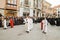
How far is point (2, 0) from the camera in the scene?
34.8 meters

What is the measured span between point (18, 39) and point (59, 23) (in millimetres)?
17828

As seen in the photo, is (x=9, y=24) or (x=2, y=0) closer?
(x=9, y=24)

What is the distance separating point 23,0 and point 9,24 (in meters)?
16.6

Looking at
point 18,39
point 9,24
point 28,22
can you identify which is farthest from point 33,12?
point 18,39

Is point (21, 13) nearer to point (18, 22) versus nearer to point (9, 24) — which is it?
point (18, 22)

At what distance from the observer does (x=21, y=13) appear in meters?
40.4

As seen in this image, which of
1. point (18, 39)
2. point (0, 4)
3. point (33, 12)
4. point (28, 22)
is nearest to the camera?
point (18, 39)

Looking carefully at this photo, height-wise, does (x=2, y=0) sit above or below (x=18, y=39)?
above

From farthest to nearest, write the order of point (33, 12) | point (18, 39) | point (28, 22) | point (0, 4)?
point (33, 12), point (0, 4), point (28, 22), point (18, 39)

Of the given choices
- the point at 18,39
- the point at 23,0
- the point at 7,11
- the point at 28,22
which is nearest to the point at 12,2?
the point at 7,11

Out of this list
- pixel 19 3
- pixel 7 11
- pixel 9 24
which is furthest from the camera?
pixel 19 3

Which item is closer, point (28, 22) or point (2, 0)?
point (28, 22)

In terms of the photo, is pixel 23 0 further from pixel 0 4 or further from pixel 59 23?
pixel 59 23

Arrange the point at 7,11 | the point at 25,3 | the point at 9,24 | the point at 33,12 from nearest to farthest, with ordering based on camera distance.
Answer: the point at 9,24, the point at 7,11, the point at 25,3, the point at 33,12
